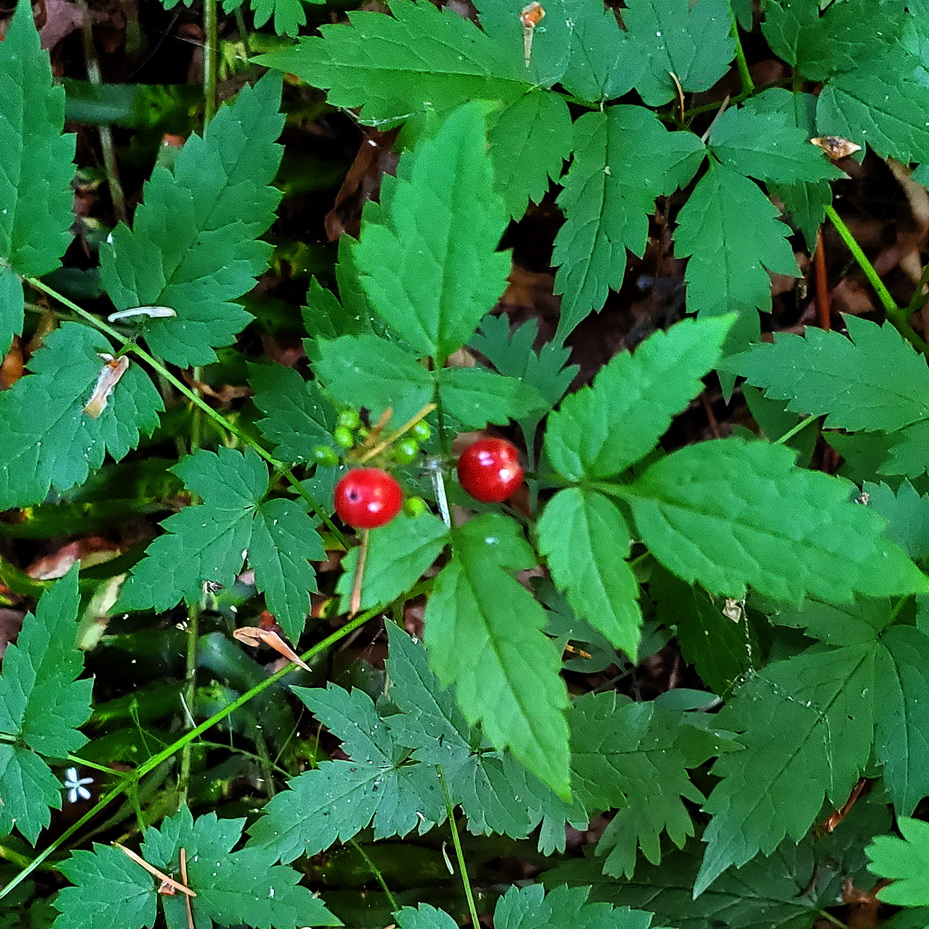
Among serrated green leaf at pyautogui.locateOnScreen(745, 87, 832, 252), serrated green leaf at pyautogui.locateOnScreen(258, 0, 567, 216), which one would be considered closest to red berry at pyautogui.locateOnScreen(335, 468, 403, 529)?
serrated green leaf at pyautogui.locateOnScreen(258, 0, 567, 216)

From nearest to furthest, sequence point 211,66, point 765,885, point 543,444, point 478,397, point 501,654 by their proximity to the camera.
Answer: point 501,654
point 478,397
point 543,444
point 765,885
point 211,66

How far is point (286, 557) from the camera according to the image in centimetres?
132

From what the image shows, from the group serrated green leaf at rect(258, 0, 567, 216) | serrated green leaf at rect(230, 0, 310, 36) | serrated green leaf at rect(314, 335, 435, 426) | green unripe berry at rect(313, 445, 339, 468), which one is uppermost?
serrated green leaf at rect(230, 0, 310, 36)

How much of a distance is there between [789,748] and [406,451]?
959 millimetres

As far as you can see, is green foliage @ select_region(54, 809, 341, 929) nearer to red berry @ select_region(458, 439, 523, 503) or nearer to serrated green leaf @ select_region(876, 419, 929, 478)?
red berry @ select_region(458, 439, 523, 503)

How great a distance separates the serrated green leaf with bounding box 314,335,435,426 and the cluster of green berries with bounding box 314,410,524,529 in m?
0.02

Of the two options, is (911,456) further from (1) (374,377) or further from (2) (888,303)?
(1) (374,377)

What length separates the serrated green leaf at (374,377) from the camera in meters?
0.88

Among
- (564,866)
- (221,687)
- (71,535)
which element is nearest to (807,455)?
(564,866)

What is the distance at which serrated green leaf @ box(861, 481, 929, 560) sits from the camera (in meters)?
1.36

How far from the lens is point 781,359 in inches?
56.5

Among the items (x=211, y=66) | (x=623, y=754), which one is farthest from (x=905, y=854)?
(x=211, y=66)

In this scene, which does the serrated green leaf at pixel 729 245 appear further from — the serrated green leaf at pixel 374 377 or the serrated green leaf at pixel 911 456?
the serrated green leaf at pixel 374 377

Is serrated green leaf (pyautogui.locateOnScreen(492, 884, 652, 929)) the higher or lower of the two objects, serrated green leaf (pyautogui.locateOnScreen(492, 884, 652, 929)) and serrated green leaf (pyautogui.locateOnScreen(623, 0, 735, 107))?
the lower
